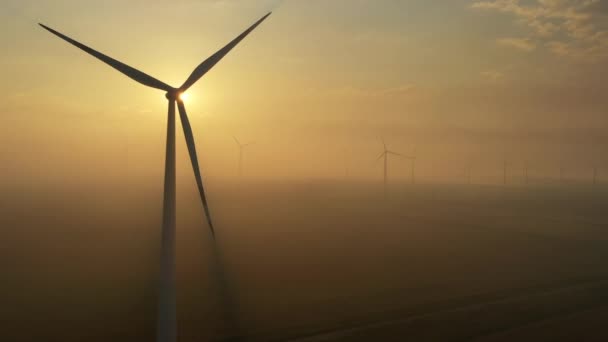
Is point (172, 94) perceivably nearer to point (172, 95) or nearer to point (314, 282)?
point (172, 95)

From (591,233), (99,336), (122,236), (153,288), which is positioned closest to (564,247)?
(591,233)

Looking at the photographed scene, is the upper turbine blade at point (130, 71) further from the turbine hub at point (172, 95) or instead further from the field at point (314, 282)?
the field at point (314, 282)

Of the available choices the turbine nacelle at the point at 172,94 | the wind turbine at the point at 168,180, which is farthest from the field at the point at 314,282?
the turbine nacelle at the point at 172,94

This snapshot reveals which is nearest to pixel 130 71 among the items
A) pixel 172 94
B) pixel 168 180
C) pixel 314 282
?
pixel 172 94

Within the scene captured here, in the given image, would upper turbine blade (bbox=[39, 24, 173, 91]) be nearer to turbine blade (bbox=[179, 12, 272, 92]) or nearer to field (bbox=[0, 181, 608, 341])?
turbine blade (bbox=[179, 12, 272, 92])

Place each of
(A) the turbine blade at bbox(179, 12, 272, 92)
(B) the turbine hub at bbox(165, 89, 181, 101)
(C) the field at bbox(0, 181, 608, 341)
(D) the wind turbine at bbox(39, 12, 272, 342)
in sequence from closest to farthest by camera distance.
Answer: (D) the wind turbine at bbox(39, 12, 272, 342)
(B) the turbine hub at bbox(165, 89, 181, 101)
(A) the turbine blade at bbox(179, 12, 272, 92)
(C) the field at bbox(0, 181, 608, 341)

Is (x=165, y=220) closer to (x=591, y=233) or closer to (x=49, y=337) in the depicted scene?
(x=49, y=337)

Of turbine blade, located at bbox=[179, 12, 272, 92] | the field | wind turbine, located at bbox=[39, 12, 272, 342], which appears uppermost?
turbine blade, located at bbox=[179, 12, 272, 92]

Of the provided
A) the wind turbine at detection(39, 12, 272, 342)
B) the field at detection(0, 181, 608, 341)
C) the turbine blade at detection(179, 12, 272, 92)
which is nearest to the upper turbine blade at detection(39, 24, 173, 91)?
the wind turbine at detection(39, 12, 272, 342)
